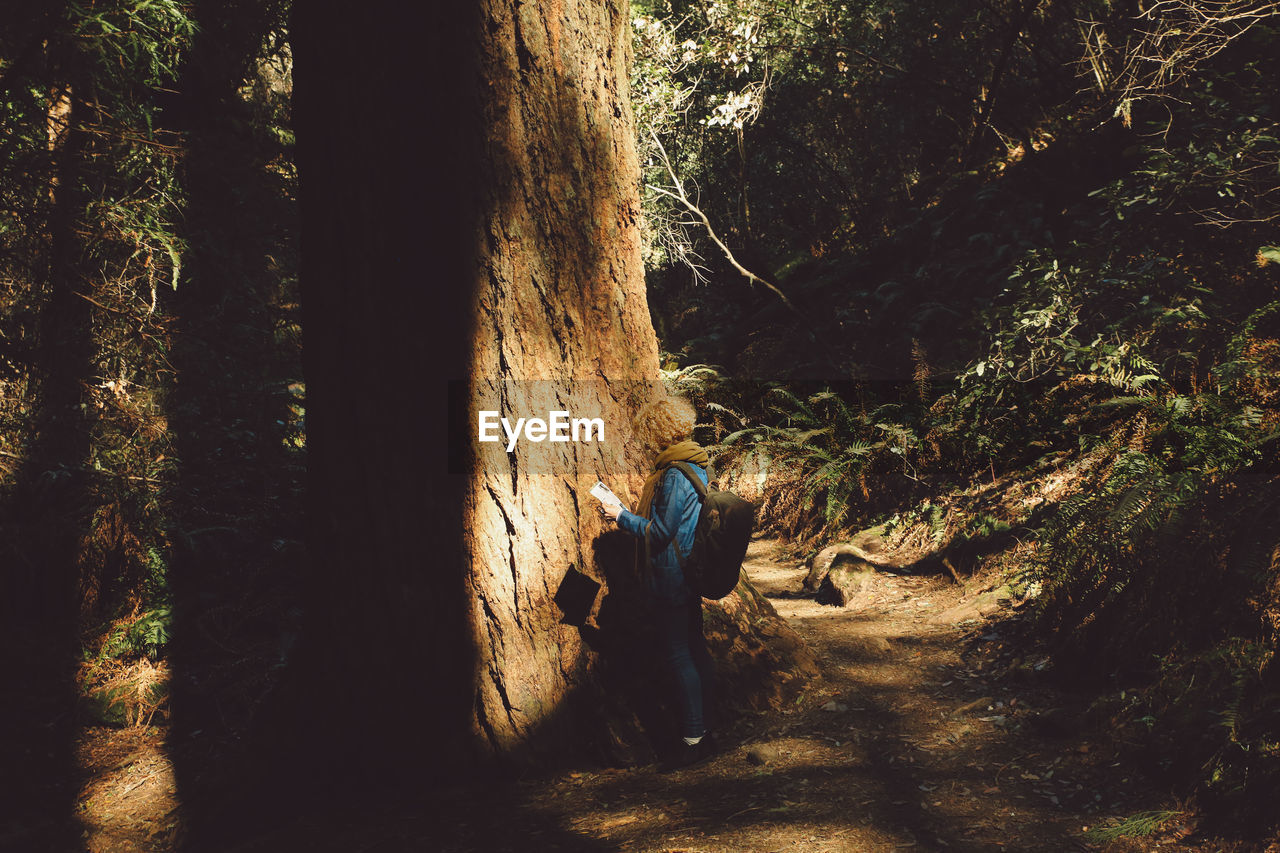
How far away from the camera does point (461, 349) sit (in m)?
4.16

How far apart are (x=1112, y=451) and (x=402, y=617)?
5.77 meters

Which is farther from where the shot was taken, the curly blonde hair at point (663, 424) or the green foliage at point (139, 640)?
the green foliage at point (139, 640)

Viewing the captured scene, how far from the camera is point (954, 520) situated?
24.6ft

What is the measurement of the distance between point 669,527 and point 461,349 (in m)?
1.40

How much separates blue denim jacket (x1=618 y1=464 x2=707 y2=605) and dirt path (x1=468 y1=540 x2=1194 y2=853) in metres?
0.94

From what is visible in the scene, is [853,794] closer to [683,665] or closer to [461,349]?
[683,665]

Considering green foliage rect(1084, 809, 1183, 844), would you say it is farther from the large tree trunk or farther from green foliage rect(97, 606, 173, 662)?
green foliage rect(97, 606, 173, 662)

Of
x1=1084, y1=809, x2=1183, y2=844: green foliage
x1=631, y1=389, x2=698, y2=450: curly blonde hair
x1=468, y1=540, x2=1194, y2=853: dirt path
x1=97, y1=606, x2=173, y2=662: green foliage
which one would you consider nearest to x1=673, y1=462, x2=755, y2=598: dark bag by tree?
x1=631, y1=389, x2=698, y2=450: curly blonde hair

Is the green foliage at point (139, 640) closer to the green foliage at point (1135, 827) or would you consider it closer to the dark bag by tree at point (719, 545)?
the dark bag by tree at point (719, 545)

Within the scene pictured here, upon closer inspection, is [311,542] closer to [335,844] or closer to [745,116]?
[335,844]

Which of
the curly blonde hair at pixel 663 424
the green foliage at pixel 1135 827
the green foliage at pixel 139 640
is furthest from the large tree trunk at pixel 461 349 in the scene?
the green foliage at pixel 139 640

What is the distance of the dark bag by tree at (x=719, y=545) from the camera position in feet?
13.3

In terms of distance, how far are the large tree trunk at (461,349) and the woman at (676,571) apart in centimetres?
36

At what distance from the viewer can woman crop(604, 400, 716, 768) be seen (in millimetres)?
4129
